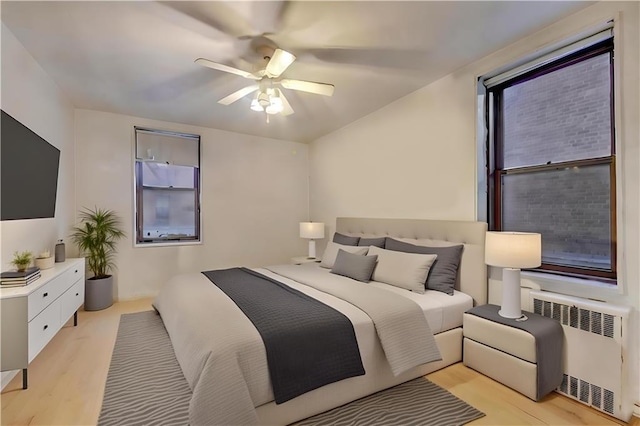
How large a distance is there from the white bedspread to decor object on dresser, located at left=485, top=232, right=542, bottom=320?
687 mm

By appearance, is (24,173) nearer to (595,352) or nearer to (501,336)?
(501,336)

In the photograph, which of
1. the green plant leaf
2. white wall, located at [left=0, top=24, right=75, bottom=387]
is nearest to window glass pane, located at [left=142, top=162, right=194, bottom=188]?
the green plant leaf

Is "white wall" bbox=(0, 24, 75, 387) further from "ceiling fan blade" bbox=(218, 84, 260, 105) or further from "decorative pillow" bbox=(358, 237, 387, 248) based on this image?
"decorative pillow" bbox=(358, 237, 387, 248)

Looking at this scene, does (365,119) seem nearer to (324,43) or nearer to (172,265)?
(324,43)

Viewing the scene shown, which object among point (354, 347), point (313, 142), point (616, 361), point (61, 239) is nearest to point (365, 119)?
point (313, 142)

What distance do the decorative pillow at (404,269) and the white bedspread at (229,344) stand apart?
1.31 feet

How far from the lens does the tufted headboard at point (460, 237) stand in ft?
8.98

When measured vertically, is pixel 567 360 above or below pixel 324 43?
below

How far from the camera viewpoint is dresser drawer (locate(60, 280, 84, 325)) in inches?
109

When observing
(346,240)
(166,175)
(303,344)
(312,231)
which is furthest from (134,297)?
(303,344)

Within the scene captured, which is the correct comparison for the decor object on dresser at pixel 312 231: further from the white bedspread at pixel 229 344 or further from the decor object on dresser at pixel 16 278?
the decor object on dresser at pixel 16 278

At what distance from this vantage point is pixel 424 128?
342 cm

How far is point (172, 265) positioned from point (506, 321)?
14.5 ft

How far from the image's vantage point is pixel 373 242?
144 inches
